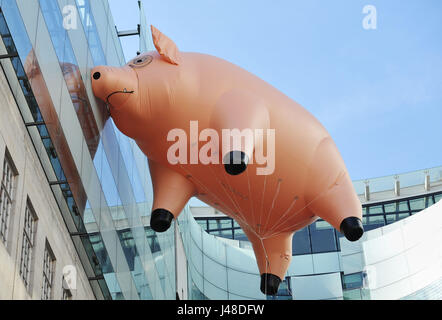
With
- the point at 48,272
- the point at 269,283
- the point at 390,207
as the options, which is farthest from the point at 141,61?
the point at 390,207

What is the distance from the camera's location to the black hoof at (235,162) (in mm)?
11117

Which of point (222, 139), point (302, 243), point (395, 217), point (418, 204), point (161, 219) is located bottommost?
point (302, 243)

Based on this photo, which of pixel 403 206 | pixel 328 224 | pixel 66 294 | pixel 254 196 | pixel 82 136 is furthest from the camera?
pixel 403 206

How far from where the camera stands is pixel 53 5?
12.7 metres

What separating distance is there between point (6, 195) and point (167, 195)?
309cm

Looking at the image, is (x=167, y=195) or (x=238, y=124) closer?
(x=238, y=124)

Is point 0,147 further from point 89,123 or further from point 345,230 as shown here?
point 345,230

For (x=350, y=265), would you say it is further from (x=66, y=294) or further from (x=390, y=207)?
(x=66, y=294)

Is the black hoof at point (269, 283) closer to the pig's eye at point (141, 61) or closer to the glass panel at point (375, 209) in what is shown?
the pig's eye at point (141, 61)

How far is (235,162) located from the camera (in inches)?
438

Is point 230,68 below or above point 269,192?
above
